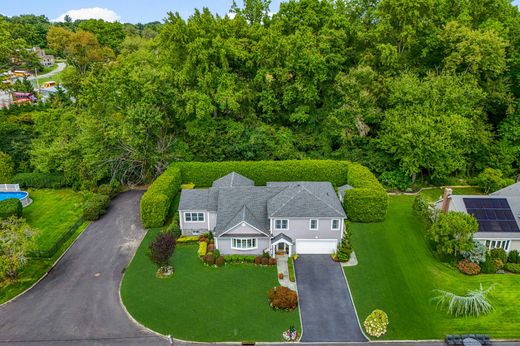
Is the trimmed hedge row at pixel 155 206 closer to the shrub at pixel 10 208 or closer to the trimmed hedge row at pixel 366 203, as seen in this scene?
the shrub at pixel 10 208

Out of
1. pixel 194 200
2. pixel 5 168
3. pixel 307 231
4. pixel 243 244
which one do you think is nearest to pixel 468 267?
pixel 307 231

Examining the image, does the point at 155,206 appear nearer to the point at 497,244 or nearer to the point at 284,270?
the point at 284,270

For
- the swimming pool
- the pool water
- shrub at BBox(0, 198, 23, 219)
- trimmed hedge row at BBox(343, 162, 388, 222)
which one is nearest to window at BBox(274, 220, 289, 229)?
trimmed hedge row at BBox(343, 162, 388, 222)

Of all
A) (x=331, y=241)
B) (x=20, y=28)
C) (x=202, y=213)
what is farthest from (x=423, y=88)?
(x=20, y=28)

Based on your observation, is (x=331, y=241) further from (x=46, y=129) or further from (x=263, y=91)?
(x=46, y=129)

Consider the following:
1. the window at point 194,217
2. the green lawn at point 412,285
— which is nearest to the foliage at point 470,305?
the green lawn at point 412,285
